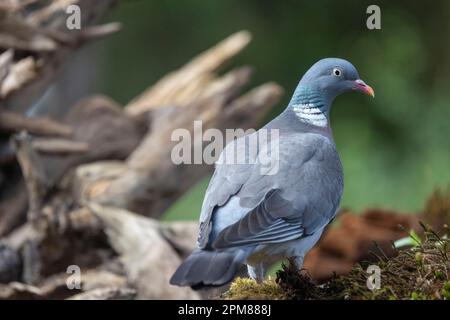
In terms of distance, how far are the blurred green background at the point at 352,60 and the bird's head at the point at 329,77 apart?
12.9 feet

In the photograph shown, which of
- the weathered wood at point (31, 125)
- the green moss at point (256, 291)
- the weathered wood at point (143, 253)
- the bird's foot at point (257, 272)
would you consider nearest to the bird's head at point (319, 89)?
the bird's foot at point (257, 272)

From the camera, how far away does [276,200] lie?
9.30ft

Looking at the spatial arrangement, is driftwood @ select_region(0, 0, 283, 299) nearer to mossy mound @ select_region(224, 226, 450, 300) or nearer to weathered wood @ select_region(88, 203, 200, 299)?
weathered wood @ select_region(88, 203, 200, 299)

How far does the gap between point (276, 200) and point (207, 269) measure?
459 mm

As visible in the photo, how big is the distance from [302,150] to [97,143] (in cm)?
210

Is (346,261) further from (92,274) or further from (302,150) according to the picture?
(302,150)

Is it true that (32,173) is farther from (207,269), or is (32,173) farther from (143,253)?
(207,269)

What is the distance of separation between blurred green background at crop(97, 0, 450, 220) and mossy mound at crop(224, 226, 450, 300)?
463 cm

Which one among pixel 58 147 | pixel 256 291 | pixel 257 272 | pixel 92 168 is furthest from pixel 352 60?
pixel 256 291

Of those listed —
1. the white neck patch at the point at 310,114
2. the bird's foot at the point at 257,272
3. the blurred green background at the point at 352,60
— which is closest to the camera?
the bird's foot at the point at 257,272

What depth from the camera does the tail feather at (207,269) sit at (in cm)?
242

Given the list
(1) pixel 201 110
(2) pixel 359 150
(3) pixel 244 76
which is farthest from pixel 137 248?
(2) pixel 359 150

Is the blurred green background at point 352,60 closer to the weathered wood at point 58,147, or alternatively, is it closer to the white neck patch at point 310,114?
the weathered wood at point 58,147
